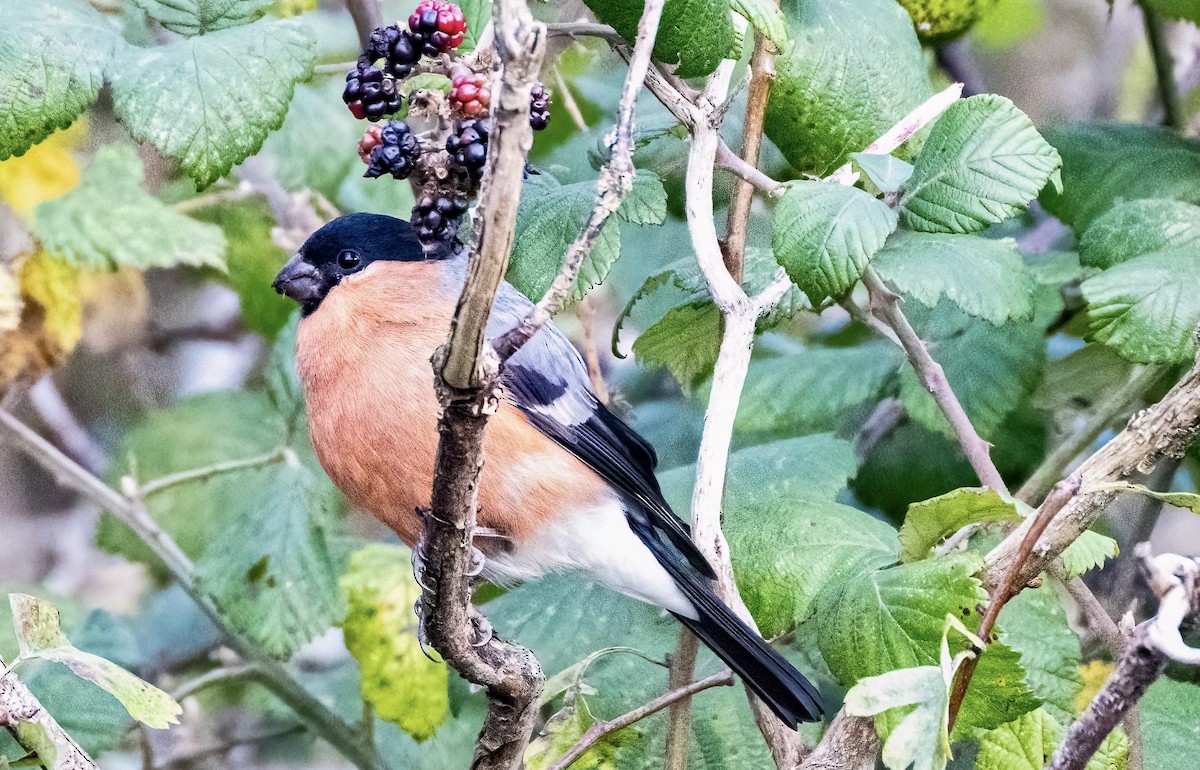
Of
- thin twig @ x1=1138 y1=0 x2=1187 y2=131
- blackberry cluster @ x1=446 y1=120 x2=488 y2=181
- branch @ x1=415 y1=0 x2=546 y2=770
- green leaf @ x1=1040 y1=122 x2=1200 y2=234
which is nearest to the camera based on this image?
branch @ x1=415 y1=0 x2=546 y2=770

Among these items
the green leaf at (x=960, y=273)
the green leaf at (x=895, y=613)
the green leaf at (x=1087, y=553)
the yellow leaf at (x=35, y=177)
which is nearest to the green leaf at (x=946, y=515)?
the green leaf at (x=895, y=613)

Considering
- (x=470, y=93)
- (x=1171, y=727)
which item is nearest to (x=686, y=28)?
(x=470, y=93)

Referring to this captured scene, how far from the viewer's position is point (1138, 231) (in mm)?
1412

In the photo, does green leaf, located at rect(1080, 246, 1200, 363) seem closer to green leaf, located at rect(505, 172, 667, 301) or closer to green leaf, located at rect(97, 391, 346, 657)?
green leaf, located at rect(505, 172, 667, 301)

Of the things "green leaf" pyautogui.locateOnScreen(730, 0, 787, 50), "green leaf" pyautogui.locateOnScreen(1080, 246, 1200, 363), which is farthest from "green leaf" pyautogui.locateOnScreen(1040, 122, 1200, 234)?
"green leaf" pyautogui.locateOnScreen(730, 0, 787, 50)

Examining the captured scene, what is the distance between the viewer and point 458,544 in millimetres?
902

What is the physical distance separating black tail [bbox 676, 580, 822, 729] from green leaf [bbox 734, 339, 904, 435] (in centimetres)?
39

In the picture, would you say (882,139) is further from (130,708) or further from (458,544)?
(130,708)

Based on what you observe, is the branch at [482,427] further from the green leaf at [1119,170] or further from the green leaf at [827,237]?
the green leaf at [1119,170]

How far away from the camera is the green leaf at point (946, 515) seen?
3.45ft

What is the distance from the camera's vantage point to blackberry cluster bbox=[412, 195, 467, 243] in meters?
→ 1.11

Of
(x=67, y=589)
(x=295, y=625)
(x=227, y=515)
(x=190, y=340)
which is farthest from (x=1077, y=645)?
(x=67, y=589)

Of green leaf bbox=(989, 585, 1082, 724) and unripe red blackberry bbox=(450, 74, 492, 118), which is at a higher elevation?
unripe red blackberry bbox=(450, 74, 492, 118)

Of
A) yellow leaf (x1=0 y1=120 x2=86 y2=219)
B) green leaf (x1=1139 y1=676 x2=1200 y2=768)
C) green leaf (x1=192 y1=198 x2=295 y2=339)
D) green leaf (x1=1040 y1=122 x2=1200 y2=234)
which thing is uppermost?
green leaf (x1=1040 y1=122 x2=1200 y2=234)
